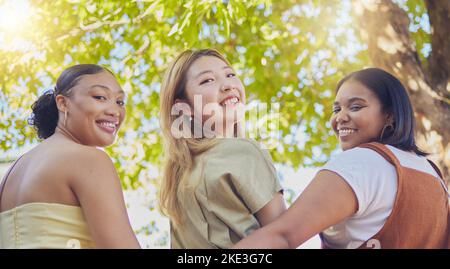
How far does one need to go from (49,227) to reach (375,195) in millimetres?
1119

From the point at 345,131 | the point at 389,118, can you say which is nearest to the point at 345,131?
the point at 345,131

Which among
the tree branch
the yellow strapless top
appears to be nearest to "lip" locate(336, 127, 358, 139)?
the yellow strapless top

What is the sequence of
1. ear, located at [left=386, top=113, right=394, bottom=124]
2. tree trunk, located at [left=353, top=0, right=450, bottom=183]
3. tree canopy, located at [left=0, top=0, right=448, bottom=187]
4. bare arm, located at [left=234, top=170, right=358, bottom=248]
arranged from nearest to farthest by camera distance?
bare arm, located at [left=234, top=170, right=358, bottom=248] → ear, located at [left=386, top=113, right=394, bottom=124] → tree trunk, located at [left=353, top=0, right=450, bottom=183] → tree canopy, located at [left=0, top=0, right=448, bottom=187]

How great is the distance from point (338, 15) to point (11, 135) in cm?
315

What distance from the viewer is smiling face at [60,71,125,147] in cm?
212

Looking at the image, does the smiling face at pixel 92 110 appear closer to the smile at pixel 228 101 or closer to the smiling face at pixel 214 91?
the smiling face at pixel 214 91

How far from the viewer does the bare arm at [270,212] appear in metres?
1.92

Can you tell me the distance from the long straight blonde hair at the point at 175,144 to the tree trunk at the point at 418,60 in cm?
150

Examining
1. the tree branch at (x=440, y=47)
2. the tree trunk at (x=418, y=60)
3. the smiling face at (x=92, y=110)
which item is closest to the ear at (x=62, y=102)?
the smiling face at (x=92, y=110)

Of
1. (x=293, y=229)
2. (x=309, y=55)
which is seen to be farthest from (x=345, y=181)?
(x=309, y=55)

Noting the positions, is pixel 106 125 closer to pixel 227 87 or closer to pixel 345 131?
pixel 227 87

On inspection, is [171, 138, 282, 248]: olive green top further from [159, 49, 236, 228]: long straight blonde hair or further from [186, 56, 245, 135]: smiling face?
[186, 56, 245, 135]: smiling face

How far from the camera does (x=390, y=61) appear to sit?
334cm
